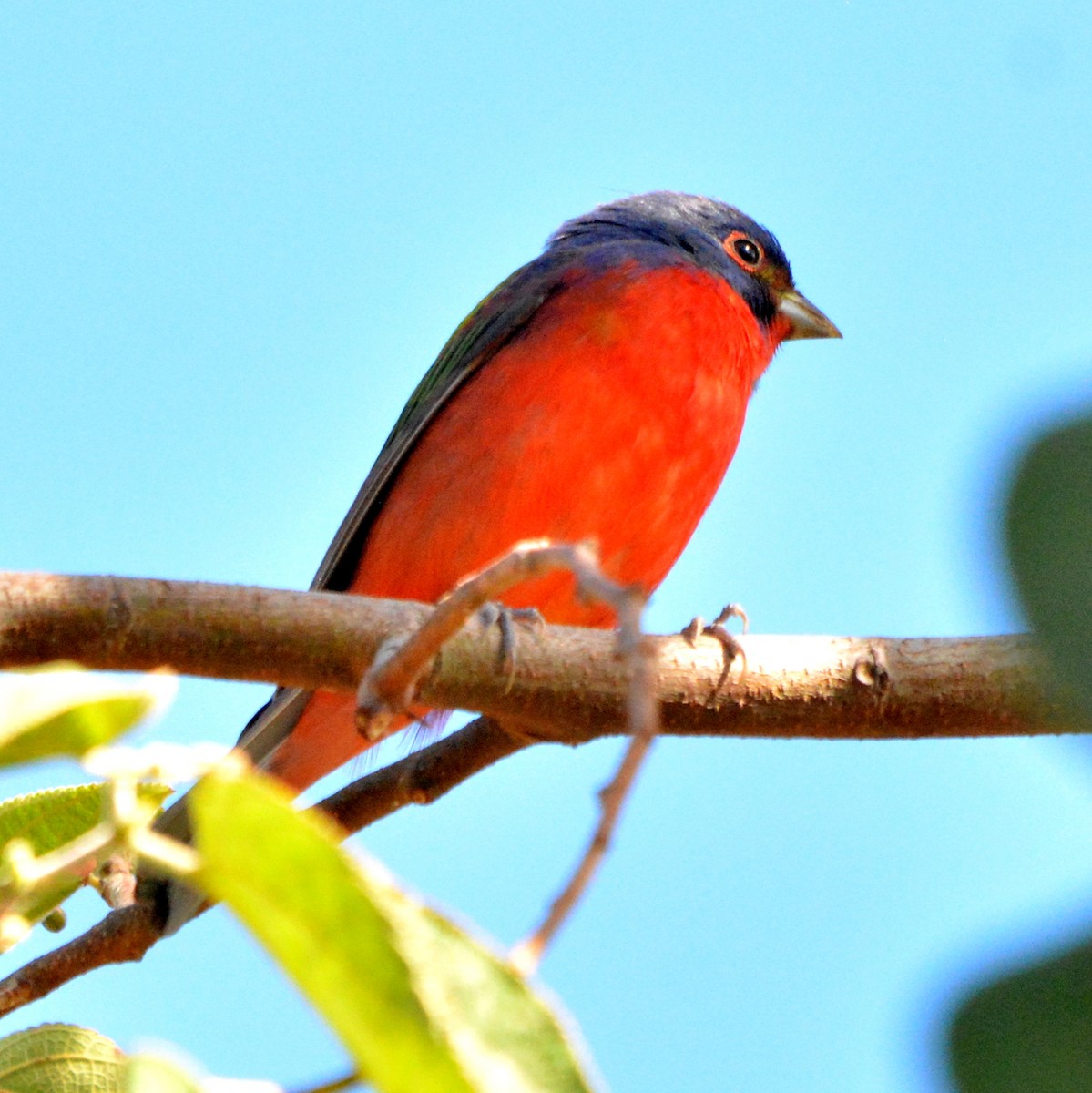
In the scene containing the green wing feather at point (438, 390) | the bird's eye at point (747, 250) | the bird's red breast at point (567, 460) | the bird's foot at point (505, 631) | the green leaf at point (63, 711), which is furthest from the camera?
the bird's eye at point (747, 250)

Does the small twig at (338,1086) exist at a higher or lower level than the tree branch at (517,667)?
lower

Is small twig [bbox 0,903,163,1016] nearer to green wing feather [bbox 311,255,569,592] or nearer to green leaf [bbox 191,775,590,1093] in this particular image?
green wing feather [bbox 311,255,569,592]

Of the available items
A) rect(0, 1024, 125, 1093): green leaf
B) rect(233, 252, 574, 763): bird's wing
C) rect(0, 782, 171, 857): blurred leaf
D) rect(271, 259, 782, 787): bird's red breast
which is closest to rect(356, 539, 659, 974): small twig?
rect(0, 782, 171, 857): blurred leaf

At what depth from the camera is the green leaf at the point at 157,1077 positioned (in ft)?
3.86

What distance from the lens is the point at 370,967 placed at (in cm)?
104

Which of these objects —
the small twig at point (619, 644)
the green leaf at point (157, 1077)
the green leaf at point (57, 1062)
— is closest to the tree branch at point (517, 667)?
the green leaf at point (57, 1062)

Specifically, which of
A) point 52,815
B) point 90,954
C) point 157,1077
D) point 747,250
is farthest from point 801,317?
point 157,1077

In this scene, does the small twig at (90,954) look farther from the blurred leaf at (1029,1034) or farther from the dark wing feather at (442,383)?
the blurred leaf at (1029,1034)

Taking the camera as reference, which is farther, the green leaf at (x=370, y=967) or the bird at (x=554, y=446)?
the bird at (x=554, y=446)

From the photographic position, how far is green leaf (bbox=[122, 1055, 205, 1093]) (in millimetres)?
1177

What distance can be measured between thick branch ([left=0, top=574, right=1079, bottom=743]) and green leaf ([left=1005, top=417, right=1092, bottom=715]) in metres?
1.64

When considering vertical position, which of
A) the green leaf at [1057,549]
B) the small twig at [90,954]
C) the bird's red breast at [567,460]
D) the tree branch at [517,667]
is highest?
the bird's red breast at [567,460]

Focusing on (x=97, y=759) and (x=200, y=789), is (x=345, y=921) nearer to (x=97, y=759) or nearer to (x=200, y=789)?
(x=200, y=789)

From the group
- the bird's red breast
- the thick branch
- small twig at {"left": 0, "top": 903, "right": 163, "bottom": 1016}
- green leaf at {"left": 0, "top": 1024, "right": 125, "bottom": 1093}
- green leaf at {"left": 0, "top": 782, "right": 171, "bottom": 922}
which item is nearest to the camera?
green leaf at {"left": 0, "top": 1024, "right": 125, "bottom": 1093}
